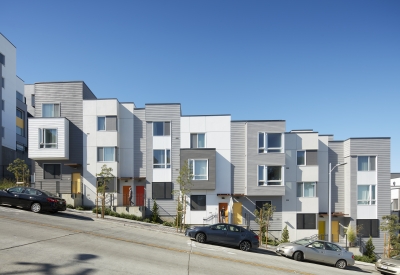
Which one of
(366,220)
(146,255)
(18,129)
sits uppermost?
(18,129)

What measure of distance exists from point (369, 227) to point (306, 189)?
6442 millimetres

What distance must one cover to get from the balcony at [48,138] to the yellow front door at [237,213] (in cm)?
1532

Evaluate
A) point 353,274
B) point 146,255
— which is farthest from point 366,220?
point 146,255

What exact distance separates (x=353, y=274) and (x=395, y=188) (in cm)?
2674

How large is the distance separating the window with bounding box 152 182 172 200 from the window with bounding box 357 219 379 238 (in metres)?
17.2

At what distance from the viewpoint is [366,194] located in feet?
103

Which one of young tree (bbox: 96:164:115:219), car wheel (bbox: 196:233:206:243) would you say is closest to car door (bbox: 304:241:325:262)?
car wheel (bbox: 196:233:206:243)

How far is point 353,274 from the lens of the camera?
17.1 m

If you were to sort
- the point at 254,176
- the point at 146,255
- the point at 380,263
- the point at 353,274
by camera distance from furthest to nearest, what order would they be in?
the point at 254,176, the point at 380,263, the point at 353,274, the point at 146,255

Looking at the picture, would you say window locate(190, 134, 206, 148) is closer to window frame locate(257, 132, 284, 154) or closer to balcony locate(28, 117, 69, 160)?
window frame locate(257, 132, 284, 154)

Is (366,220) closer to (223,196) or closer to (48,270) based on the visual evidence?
(223,196)

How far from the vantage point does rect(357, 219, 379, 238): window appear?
101ft

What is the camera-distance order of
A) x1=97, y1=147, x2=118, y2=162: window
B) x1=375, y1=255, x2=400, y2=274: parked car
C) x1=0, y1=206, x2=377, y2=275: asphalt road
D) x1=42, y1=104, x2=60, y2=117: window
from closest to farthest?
x1=0, y1=206, x2=377, y2=275: asphalt road, x1=375, y1=255, x2=400, y2=274: parked car, x1=97, y1=147, x2=118, y2=162: window, x1=42, y1=104, x2=60, y2=117: window

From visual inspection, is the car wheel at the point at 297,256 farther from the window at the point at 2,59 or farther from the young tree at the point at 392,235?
the window at the point at 2,59
